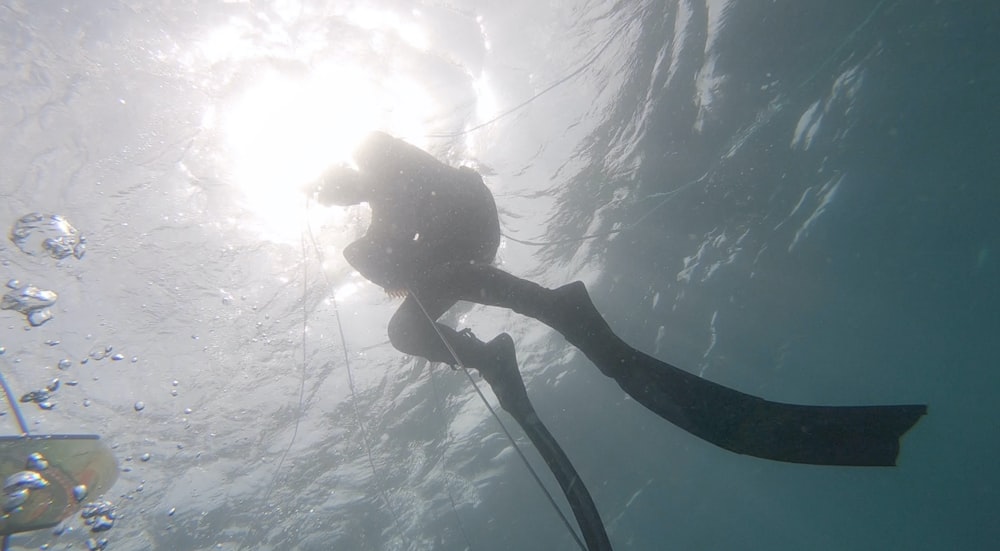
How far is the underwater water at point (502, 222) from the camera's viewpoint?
24.2 ft

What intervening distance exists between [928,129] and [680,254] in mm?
7670

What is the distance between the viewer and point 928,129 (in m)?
12.9

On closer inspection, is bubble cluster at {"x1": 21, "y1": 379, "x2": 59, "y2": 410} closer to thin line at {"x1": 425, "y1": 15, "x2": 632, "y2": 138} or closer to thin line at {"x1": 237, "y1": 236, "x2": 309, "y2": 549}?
thin line at {"x1": 237, "y1": 236, "x2": 309, "y2": 549}

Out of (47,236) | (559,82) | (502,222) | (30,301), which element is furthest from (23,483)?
(559,82)

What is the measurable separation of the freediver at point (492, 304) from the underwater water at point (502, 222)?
1.85 metres

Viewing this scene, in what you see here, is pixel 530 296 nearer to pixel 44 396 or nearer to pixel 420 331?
pixel 420 331

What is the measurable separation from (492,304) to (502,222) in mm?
7553

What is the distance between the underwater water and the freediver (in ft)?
6.06

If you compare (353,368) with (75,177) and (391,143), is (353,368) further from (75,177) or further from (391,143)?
(391,143)

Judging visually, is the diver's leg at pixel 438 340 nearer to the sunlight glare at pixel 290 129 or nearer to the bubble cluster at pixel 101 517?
the sunlight glare at pixel 290 129

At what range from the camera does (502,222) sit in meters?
11.9

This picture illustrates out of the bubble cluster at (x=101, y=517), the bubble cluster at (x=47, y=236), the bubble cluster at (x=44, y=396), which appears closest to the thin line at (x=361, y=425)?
the bubble cluster at (x=47, y=236)

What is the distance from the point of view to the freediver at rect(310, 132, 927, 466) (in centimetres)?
280

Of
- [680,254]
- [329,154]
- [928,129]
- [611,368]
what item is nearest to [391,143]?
[329,154]
